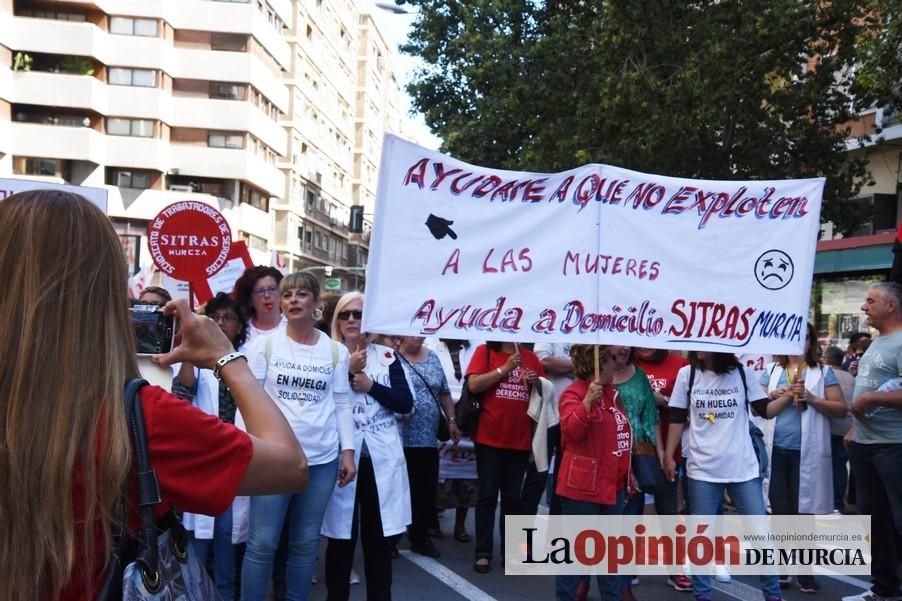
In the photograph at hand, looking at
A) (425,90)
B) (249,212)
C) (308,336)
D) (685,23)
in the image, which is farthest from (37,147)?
(308,336)

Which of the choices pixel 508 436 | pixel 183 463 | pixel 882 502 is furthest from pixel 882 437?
pixel 183 463

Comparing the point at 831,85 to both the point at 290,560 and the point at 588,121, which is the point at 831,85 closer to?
the point at 588,121

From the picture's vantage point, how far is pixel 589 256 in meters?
5.21

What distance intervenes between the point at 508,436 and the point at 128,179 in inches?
1567

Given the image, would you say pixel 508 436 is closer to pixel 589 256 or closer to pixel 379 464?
pixel 379 464

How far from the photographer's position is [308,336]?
16.7 feet

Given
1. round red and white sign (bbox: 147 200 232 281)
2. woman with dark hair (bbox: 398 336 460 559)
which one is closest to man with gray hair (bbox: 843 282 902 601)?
woman with dark hair (bbox: 398 336 460 559)

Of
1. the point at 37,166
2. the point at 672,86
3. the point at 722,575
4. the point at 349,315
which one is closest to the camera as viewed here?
the point at 349,315

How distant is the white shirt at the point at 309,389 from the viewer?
4.87 m

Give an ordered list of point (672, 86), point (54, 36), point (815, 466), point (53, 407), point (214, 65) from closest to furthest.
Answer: point (53, 407)
point (815, 466)
point (672, 86)
point (54, 36)
point (214, 65)

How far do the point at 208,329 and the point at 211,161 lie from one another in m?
44.9

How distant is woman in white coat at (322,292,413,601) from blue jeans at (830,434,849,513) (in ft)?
15.6

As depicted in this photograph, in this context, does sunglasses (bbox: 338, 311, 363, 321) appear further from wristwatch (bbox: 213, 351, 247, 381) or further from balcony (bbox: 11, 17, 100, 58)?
balcony (bbox: 11, 17, 100, 58)

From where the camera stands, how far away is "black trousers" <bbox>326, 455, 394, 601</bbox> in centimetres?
515
